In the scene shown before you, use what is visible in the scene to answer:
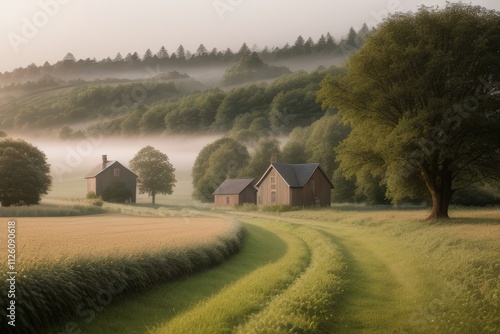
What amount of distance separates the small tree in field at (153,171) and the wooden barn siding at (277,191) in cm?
2901

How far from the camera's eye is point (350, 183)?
91000 millimetres

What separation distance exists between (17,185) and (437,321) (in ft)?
173

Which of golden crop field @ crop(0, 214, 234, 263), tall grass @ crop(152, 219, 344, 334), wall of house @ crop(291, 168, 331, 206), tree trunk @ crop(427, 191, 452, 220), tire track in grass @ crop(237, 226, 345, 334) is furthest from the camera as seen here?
wall of house @ crop(291, 168, 331, 206)

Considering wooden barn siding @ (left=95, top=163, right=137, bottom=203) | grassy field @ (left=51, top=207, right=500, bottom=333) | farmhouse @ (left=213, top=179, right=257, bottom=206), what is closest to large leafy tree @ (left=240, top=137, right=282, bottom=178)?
farmhouse @ (left=213, top=179, right=257, bottom=206)

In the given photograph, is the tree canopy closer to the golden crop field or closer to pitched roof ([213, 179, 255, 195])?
pitched roof ([213, 179, 255, 195])

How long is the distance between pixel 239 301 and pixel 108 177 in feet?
258

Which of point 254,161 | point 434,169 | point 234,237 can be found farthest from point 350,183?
point 234,237

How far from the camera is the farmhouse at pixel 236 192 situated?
306 feet

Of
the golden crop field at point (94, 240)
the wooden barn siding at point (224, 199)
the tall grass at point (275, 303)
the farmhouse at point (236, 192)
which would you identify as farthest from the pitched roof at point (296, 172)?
the tall grass at point (275, 303)

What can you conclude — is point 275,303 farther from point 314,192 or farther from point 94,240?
point 314,192

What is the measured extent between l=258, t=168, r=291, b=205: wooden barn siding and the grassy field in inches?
1966

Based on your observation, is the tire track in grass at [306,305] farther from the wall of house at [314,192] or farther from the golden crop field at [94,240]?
the wall of house at [314,192]

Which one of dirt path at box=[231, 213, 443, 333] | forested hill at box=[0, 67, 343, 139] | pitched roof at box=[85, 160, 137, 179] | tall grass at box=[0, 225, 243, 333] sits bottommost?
dirt path at box=[231, 213, 443, 333]

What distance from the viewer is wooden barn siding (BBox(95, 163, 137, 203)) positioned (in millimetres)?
89812
